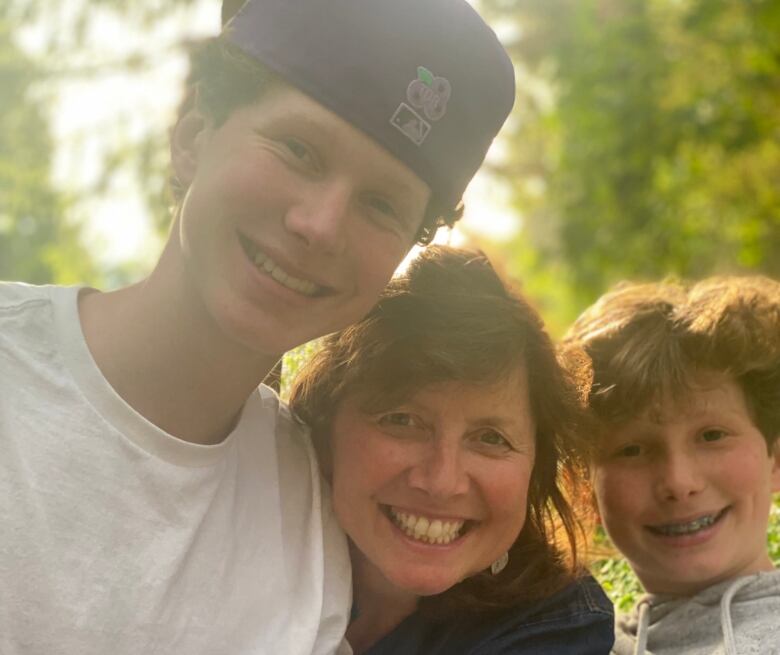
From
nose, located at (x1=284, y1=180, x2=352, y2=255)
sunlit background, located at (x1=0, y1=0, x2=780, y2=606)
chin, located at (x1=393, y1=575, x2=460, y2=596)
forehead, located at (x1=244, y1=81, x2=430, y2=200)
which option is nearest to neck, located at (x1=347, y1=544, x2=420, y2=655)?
chin, located at (x1=393, y1=575, x2=460, y2=596)

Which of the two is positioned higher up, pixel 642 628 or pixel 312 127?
pixel 312 127


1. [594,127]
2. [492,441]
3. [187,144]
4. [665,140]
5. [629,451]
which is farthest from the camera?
[594,127]

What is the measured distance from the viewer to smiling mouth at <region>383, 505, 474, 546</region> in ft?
7.84

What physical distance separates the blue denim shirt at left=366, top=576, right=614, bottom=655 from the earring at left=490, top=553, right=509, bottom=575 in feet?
0.33

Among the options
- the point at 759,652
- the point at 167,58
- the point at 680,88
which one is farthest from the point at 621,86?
the point at 759,652

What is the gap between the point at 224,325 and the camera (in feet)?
7.05

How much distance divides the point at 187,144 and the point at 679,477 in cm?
136

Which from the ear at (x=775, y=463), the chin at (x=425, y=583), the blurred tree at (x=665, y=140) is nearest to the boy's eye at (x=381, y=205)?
the chin at (x=425, y=583)

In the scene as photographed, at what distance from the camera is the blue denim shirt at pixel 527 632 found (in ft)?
7.82

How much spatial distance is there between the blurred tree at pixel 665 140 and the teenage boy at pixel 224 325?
9.12 m

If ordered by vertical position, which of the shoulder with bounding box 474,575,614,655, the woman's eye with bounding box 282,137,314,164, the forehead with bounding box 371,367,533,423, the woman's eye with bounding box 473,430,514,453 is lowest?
the shoulder with bounding box 474,575,614,655

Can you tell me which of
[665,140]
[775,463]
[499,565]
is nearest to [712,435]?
[775,463]

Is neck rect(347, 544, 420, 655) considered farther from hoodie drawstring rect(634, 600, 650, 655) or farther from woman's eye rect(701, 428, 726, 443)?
woman's eye rect(701, 428, 726, 443)

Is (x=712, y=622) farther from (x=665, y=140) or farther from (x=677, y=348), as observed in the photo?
(x=665, y=140)
